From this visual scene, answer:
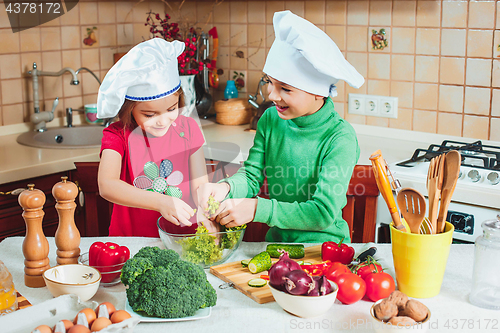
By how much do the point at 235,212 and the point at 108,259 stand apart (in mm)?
293

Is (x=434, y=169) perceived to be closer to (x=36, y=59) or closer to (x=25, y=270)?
(x=25, y=270)

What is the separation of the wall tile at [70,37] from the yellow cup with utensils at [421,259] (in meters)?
2.07

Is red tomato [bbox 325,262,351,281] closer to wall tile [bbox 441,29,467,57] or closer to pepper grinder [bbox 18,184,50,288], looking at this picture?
pepper grinder [bbox 18,184,50,288]

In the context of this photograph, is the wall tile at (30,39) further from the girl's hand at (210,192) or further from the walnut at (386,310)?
the walnut at (386,310)

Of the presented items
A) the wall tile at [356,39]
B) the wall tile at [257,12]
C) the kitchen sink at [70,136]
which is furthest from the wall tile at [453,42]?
the kitchen sink at [70,136]

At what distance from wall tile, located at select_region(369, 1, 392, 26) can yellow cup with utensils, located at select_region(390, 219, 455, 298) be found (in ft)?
4.65

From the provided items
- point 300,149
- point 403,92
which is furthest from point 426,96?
point 300,149

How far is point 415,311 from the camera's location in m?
0.81

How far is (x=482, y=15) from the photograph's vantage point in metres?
1.94

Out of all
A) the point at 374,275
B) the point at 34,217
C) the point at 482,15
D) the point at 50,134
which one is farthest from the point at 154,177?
the point at 482,15

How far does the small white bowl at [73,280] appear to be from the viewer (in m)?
0.92

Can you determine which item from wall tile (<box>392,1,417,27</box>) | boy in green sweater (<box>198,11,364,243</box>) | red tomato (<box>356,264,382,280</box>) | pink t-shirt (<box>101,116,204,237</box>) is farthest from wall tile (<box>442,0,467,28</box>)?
red tomato (<box>356,264,382,280</box>)

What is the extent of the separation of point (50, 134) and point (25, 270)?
1.51 meters

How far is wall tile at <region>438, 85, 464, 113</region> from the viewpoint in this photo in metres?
2.04
